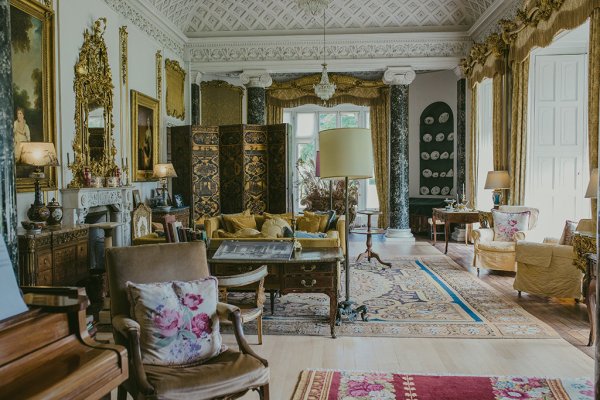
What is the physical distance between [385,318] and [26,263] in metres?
3.54

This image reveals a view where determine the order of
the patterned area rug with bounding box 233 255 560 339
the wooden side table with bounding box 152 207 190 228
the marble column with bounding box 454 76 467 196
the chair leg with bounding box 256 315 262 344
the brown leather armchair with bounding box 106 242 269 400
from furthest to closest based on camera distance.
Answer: the marble column with bounding box 454 76 467 196
the wooden side table with bounding box 152 207 190 228
the patterned area rug with bounding box 233 255 560 339
the chair leg with bounding box 256 315 262 344
the brown leather armchair with bounding box 106 242 269 400

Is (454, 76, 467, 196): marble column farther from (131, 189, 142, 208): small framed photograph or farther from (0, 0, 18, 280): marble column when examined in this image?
(0, 0, 18, 280): marble column

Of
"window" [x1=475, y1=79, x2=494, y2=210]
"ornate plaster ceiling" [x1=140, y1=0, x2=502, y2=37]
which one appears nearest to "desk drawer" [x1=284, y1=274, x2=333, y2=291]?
"window" [x1=475, y1=79, x2=494, y2=210]

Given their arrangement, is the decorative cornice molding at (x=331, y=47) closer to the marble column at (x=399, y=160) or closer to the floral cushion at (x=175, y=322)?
the marble column at (x=399, y=160)

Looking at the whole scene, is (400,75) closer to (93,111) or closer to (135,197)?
(135,197)

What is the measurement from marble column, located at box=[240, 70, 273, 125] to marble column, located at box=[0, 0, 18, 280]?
846 cm

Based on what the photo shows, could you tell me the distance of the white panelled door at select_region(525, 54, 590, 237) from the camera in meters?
7.54

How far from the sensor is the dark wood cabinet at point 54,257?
482 cm

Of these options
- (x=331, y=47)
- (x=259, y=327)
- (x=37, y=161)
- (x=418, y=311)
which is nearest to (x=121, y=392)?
(x=259, y=327)

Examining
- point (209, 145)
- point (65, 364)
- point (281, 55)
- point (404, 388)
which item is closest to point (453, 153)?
point (281, 55)

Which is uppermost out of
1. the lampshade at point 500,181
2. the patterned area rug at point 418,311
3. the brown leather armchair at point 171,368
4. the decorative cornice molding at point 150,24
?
the decorative cornice molding at point 150,24

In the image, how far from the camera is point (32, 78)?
561cm

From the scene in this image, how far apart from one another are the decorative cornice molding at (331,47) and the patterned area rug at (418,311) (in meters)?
5.58

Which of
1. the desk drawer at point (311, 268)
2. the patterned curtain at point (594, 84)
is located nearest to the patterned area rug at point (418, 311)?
the desk drawer at point (311, 268)
